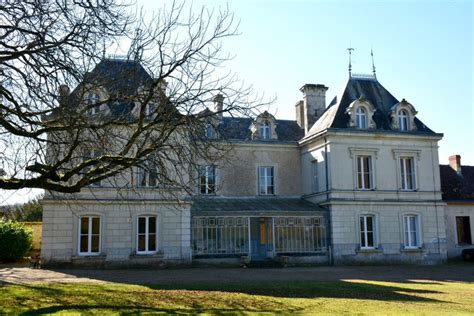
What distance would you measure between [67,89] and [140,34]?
2.02 m

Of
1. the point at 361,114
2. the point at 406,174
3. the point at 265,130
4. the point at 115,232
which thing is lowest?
the point at 115,232

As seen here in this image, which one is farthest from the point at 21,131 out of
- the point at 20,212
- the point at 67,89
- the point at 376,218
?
the point at 20,212

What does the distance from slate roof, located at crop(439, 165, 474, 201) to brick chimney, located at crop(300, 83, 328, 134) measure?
9.32 meters

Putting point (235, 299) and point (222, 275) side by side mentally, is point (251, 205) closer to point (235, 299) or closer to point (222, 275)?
point (222, 275)

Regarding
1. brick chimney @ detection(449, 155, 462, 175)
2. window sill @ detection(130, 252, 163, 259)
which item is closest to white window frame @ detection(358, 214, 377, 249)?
brick chimney @ detection(449, 155, 462, 175)

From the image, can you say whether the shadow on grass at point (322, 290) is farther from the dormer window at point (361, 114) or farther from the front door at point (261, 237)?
the dormer window at point (361, 114)

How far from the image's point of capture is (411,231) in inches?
1033

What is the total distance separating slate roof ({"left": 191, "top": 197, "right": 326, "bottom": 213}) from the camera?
24.5 meters

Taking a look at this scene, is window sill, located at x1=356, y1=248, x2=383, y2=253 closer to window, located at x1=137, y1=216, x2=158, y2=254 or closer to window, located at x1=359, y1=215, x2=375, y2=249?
window, located at x1=359, y1=215, x2=375, y2=249

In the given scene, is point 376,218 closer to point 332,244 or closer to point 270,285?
point 332,244

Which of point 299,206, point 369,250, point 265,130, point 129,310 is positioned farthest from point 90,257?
point 369,250

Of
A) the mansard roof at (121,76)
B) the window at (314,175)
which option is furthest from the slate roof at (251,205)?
the mansard roof at (121,76)

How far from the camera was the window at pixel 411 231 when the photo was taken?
26031 mm

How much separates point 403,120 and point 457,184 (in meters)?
7.48
